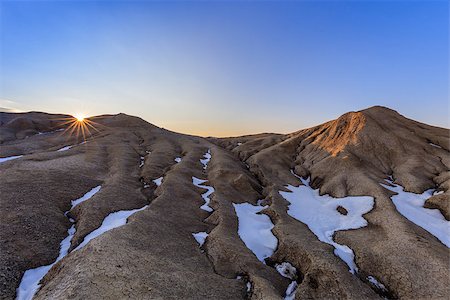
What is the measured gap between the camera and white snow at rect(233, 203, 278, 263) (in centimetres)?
3682

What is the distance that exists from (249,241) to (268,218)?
9.71 meters

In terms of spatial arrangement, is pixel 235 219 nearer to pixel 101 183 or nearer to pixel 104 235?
pixel 104 235

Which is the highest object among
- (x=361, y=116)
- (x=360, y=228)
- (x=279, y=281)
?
(x=361, y=116)

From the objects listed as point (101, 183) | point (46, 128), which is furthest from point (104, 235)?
point (46, 128)

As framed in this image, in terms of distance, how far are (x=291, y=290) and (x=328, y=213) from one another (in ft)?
79.7

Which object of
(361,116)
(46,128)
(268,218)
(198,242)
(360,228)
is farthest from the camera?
(46,128)

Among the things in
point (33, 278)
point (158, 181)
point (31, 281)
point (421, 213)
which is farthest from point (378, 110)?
point (31, 281)

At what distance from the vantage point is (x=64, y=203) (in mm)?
42750

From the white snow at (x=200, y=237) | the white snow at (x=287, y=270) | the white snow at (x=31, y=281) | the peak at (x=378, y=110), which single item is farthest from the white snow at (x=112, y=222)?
the peak at (x=378, y=110)

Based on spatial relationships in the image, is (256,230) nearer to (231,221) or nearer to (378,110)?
(231,221)

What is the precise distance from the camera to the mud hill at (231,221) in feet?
87.9

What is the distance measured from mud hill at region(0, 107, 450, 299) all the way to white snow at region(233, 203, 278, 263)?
0.83ft

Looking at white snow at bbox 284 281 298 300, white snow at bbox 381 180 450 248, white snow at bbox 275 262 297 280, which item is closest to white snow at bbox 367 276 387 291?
white snow at bbox 275 262 297 280

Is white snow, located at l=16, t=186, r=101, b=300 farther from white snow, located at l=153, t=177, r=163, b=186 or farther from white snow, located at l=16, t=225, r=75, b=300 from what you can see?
white snow, located at l=153, t=177, r=163, b=186
